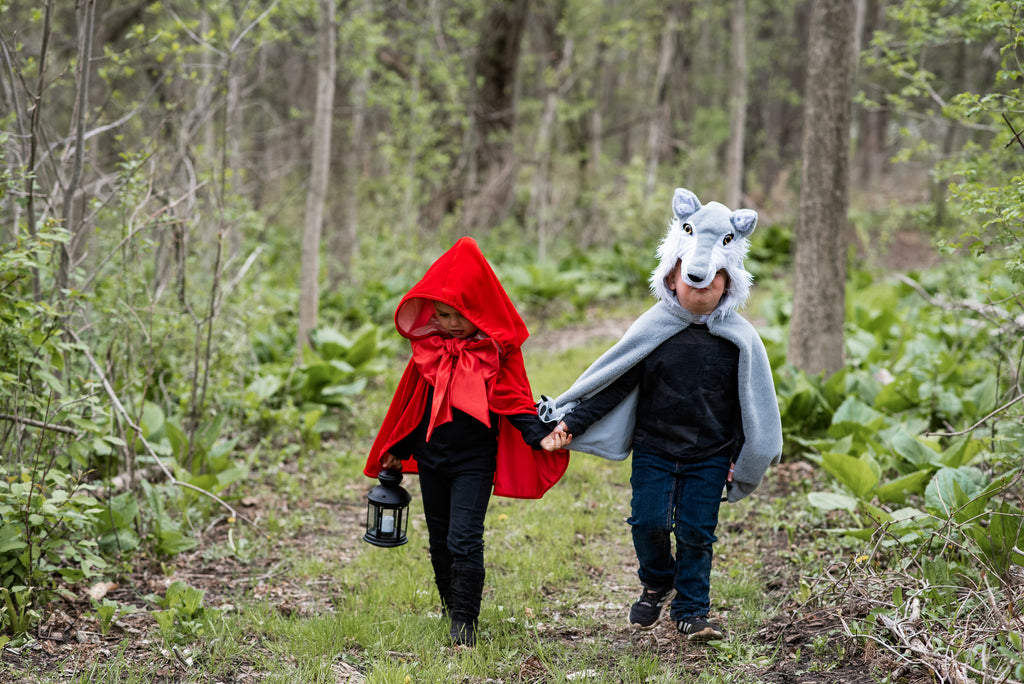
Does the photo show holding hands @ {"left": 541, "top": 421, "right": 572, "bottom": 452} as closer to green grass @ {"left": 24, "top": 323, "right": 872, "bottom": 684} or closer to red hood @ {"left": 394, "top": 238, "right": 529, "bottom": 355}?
red hood @ {"left": 394, "top": 238, "right": 529, "bottom": 355}

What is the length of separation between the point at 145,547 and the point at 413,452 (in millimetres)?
1711

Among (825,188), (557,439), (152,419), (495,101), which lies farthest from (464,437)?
(495,101)

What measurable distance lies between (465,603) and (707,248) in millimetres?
1756

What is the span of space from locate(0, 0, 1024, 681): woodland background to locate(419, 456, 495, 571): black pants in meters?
1.08

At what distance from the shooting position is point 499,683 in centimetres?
323

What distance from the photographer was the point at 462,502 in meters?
3.42

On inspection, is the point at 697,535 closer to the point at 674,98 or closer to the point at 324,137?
the point at 324,137

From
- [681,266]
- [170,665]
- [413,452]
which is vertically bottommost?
[170,665]

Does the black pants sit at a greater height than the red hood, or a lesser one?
lesser

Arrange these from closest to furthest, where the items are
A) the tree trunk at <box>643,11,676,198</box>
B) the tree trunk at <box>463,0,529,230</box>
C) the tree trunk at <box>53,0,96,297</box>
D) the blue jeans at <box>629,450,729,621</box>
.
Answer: the blue jeans at <box>629,450,729,621</box>, the tree trunk at <box>53,0,96,297</box>, the tree trunk at <box>463,0,529,230</box>, the tree trunk at <box>643,11,676,198</box>

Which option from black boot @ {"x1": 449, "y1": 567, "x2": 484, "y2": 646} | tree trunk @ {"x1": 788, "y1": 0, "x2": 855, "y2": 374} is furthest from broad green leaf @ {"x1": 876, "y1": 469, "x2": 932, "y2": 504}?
black boot @ {"x1": 449, "y1": 567, "x2": 484, "y2": 646}

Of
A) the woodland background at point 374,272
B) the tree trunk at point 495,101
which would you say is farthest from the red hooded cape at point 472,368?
the tree trunk at point 495,101

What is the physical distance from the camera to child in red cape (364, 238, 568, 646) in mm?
3416

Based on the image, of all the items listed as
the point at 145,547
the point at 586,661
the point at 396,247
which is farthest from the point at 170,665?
the point at 396,247
